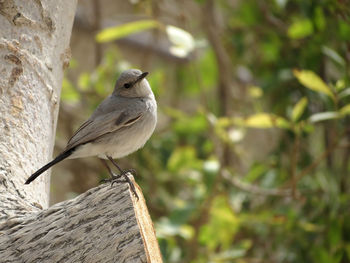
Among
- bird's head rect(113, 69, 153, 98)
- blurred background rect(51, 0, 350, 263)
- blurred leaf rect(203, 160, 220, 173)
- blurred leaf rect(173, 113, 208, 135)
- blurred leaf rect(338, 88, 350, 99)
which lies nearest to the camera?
bird's head rect(113, 69, 153, 98)

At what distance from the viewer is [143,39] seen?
604cm

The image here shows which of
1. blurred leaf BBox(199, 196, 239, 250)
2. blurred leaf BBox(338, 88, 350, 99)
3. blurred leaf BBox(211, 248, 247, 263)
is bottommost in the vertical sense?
blurred leaf BBox(211, 248, 247, 263)

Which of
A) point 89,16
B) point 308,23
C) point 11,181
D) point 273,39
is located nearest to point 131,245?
point 11,181

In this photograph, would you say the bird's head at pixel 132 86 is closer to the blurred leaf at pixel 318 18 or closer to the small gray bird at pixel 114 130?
the small gray bird at pixel 114 130

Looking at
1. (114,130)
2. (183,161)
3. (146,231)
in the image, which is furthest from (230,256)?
(146,231)

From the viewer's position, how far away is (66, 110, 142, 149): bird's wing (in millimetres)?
2441

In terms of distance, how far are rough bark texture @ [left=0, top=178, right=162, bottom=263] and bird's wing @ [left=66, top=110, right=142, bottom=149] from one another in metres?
0.60

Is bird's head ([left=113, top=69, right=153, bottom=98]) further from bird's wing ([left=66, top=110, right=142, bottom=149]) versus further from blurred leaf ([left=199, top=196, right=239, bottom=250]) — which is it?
blurred leaf ([left=199, top=196, right=239, bottom=250])

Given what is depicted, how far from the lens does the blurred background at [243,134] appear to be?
359 cm

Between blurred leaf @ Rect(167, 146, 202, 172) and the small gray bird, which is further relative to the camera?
blurred leaf @ Rect(167, 146, 202, 172)

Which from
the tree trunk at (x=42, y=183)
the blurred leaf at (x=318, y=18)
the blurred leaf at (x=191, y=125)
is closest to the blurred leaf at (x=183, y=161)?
the blurred leaf at (x=191, y=125)

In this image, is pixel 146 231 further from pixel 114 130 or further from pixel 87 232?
pixel 114 130

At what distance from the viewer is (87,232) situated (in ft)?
5.73

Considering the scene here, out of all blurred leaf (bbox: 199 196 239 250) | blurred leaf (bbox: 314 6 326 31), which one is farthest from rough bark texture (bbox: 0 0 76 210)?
blurred leaf (bbox: 314 6 326 31)
